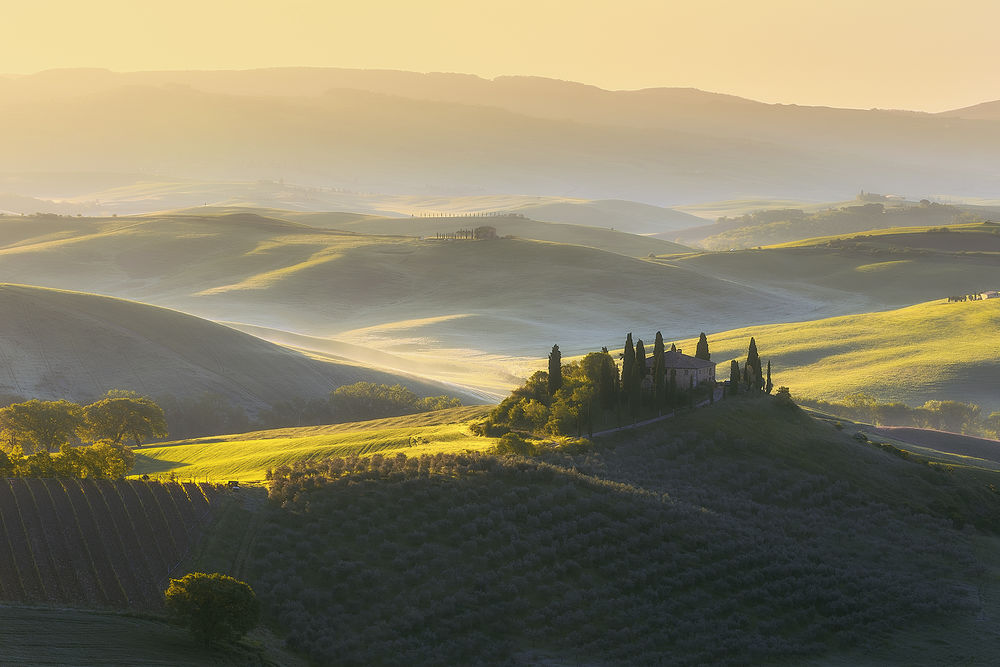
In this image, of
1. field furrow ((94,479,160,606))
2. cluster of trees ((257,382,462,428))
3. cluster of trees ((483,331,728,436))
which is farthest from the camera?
cluster of trees ((257,382,462,428))

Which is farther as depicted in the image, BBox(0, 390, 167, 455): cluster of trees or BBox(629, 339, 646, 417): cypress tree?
BBox(0, 390, 167, 455): cluster of trees

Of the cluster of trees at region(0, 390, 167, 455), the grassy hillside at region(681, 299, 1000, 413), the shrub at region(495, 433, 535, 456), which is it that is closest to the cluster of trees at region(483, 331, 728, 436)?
the shrub at region(495, 433, 535, 456)

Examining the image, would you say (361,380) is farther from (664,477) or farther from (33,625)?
(33,625)

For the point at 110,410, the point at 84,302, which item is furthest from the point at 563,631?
the point at 84,302

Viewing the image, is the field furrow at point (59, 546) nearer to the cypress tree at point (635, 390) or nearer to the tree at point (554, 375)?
the tree at point (554, 375)

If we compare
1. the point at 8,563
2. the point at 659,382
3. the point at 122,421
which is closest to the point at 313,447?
the point at 659,382

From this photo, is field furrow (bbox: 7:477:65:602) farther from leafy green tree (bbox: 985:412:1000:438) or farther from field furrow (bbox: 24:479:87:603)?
leafy green tree (bbox: 985:412:1000:438)

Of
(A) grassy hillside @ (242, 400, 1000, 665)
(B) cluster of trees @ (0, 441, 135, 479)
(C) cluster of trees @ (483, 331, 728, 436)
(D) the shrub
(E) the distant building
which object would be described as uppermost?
(E) the distant building

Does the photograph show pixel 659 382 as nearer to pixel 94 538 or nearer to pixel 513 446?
pixel 513 446

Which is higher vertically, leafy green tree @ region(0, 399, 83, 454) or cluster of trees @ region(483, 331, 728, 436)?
cluster of trees @ region(483, 331, 728, 436)
